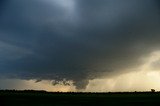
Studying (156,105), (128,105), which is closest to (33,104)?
(128,105)

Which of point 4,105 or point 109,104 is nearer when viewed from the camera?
point 4,105

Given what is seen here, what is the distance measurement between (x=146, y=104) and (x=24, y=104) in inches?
1226

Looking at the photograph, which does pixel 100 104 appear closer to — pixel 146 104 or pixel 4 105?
pixel 146 104

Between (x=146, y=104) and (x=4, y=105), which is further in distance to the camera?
(x=146, y=104)

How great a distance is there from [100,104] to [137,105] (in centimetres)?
924

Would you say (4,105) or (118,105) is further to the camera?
(118,105)

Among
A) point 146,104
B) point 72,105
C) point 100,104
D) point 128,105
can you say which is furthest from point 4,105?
point 146,104

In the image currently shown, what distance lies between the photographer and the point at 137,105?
87688 millimetres

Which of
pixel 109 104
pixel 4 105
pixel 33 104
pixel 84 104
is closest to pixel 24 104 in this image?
pixel 33 104

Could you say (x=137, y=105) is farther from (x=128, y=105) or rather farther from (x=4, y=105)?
(x=4, y=105)

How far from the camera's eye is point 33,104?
89.9 meters

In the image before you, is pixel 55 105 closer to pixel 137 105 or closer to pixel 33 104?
pixel 33 104

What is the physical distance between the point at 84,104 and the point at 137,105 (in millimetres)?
13205

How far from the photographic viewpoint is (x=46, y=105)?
86562 millimetres
